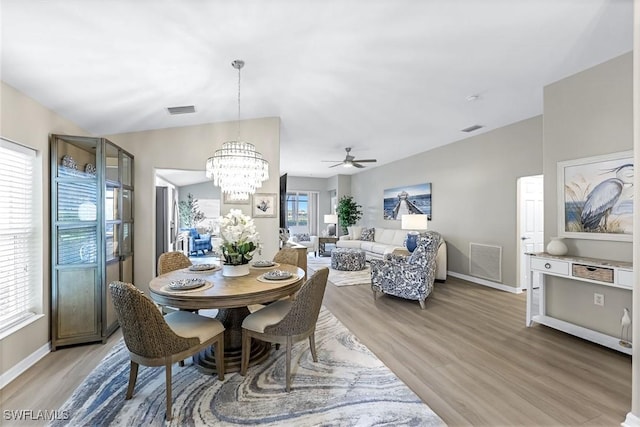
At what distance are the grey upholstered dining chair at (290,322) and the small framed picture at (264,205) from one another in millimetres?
2505

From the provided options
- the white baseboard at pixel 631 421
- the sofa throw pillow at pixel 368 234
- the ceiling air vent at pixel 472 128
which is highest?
the ceiling air vent at pixel 472 128

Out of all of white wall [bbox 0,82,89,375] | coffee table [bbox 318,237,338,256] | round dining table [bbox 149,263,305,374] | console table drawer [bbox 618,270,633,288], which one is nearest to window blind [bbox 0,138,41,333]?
white wall [bbox 0,82,89,375]

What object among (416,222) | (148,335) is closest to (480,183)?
(416,222)

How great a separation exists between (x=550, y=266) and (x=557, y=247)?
0.24 metres

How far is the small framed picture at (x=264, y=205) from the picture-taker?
4.68 m

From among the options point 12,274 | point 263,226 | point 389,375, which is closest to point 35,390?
point 12,274

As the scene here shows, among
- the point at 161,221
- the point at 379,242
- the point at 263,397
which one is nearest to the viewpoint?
the point at 263,397

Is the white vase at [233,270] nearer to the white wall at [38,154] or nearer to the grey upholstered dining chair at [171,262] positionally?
the grey upholstered dining chair at [171,262]

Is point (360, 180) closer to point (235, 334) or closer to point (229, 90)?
point (229, 90)

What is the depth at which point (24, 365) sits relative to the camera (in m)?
2.37

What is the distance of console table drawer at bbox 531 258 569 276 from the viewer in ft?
9.78

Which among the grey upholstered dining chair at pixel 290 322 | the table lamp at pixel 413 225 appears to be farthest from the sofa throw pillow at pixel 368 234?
the grey upholstered dining chair at pixel 290 322

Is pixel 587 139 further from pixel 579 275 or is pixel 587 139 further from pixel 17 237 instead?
pixel 17 237

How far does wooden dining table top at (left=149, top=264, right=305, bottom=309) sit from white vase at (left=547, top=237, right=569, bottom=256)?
2875 mm
